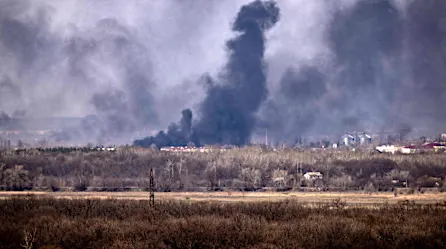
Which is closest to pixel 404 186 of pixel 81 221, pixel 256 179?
pixel 256 179

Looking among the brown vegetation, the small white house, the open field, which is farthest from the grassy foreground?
the small white house

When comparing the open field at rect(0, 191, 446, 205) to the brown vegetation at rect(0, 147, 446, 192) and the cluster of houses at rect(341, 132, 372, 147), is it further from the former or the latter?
the cluster of houses at rect(341, 132, 372, 147)

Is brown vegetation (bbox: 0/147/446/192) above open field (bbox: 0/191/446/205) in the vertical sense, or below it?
above

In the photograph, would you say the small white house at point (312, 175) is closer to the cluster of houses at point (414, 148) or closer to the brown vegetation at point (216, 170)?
the brown vegetation at point (216, 170)

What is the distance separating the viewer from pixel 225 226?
1791 inches

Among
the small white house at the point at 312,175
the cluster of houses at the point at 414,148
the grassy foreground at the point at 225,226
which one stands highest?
the cluster of houses at the point at 414,148

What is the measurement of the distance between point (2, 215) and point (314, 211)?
22522 mm

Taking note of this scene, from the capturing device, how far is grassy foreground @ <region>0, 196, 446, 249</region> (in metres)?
42.7

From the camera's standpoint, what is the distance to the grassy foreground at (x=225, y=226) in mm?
42719

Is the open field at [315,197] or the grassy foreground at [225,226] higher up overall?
the open field at [315,197]

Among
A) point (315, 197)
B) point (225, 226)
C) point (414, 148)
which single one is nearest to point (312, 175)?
point (315, 197)

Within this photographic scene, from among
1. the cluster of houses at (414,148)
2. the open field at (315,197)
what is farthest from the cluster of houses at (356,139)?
the open field at (315,197)

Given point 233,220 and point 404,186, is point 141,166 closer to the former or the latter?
point 404,186

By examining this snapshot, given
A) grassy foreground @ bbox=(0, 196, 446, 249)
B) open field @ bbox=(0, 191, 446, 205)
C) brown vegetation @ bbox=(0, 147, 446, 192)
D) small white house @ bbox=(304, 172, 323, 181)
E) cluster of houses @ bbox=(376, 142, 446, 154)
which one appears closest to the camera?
grassy foreground @ bbox=(0, 196, 446, 249)
